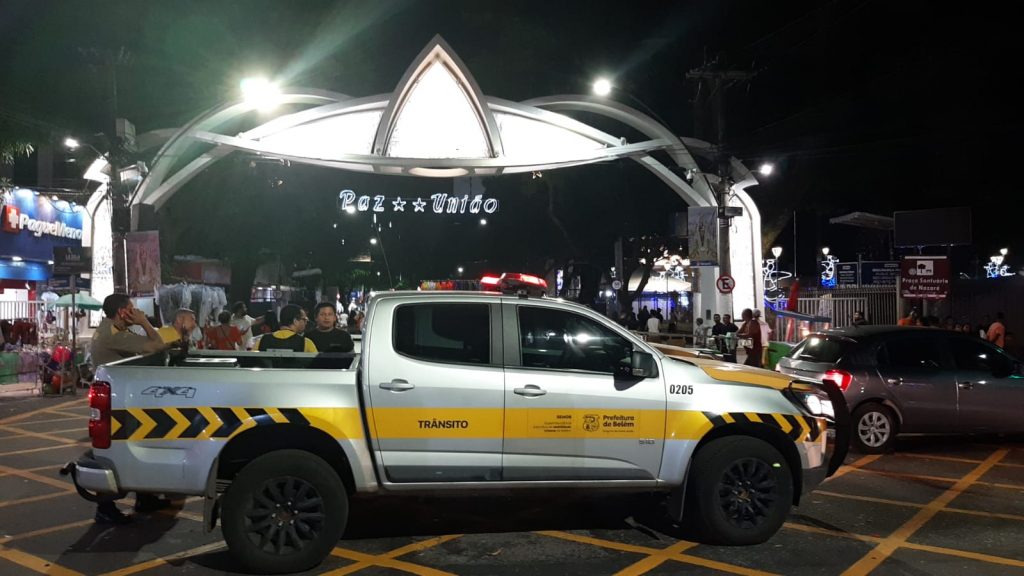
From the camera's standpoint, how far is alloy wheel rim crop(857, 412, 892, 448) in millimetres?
8789

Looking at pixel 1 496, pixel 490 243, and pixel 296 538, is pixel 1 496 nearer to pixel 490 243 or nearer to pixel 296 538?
pixel 296 538

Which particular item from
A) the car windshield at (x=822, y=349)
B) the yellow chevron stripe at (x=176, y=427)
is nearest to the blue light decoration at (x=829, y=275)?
the car windshield at (x=822, y=349)

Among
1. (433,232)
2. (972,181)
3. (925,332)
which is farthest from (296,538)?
(433,232)

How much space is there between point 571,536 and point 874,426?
497 centimetres

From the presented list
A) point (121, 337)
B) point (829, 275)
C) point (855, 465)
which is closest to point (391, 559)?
point (121, 337)

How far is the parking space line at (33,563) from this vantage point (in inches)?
193

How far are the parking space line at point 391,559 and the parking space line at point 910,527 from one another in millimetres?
2774

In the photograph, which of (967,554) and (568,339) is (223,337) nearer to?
(568,339)

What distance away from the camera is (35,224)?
84.2 feet

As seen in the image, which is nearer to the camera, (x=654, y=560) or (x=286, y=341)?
(x=654, y=560)

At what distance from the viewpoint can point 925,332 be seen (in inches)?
355

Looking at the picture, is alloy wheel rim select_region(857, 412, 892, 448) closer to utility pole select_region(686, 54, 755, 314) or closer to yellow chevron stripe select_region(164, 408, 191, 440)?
yellow chevron stripe select_region(164, 408, 191, 440)

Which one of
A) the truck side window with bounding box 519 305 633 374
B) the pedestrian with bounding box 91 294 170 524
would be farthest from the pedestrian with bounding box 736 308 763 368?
the pedestrian with bounding box 91 294 170 524

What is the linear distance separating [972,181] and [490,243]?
26088mm
